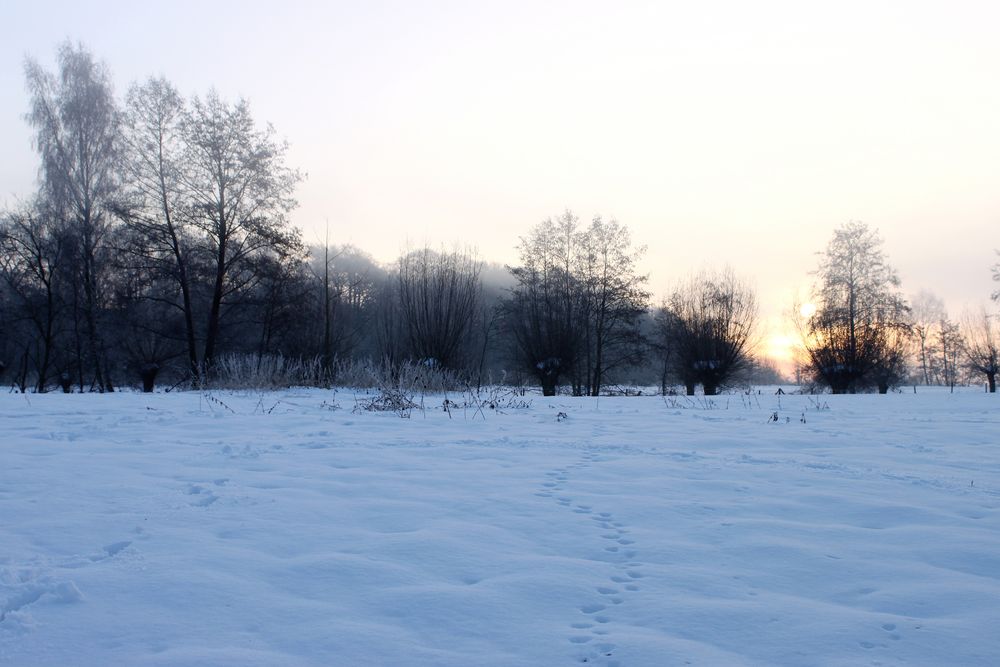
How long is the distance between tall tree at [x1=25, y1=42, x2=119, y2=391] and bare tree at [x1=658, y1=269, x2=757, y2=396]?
20.5 metres

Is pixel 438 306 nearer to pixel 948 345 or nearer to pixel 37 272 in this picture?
pixel 37 272

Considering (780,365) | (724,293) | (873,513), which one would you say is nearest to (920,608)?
(873,513)

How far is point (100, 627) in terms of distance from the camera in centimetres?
158

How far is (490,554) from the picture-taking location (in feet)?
7.36

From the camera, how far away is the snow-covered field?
61.5 inches

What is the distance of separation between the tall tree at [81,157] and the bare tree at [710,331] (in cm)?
2045

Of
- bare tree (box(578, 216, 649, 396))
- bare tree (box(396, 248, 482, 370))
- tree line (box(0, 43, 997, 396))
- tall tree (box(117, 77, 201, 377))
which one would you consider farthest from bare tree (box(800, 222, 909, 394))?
tall tree (box(117, 77, 201, 377))

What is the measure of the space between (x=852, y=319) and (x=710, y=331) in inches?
253

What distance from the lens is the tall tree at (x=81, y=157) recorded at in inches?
752

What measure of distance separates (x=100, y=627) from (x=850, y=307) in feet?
92.8

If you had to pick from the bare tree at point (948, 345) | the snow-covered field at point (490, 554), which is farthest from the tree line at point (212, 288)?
the bare tree at point (948, 345)

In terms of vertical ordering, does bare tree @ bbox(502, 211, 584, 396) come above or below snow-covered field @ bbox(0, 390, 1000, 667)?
above

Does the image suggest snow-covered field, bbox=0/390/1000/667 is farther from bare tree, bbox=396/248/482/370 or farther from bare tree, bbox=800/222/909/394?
bare tree, bbox=800/222/909/394

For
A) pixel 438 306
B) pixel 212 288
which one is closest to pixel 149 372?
pixel 212 288
